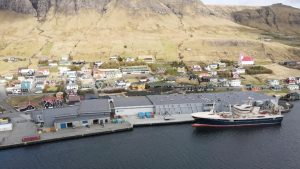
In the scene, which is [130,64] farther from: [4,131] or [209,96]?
[4,131]

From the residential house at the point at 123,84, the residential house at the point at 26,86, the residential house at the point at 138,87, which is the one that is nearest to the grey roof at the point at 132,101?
the residential house at the point at 138,87

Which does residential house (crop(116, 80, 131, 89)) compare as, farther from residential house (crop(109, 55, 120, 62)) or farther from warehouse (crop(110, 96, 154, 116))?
residential house (crop(109, 55, 120, 62))

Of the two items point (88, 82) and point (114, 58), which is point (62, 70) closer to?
point (88, 82)

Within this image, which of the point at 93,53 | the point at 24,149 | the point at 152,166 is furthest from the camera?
the point at 93,53

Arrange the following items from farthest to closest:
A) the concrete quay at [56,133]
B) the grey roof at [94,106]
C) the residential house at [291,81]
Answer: the residential house at [291,81]
the grey roof at [94,106]
the concrete quay at [56,133]

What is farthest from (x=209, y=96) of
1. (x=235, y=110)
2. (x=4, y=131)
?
(x=4, y=131)

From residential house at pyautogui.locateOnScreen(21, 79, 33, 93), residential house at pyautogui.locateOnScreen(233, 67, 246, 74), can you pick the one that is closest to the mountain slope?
residential house at pyautogui.locateOnScreen(233, 67, 246, 74)

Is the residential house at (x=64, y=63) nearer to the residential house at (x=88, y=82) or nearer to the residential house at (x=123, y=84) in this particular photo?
the residential house at (x=88, y=82)

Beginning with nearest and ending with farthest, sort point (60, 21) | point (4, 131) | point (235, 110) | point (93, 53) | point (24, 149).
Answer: point (24, 149) < point (4, 131) < point (235, 110) < point (93, 53) < point (60, 21)
